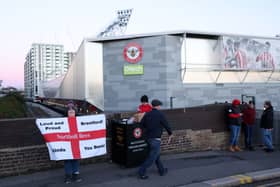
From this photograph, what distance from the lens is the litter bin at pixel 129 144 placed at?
7.51 meters

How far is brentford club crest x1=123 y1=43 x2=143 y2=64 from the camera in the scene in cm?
1856

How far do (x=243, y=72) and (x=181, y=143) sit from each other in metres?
12.1

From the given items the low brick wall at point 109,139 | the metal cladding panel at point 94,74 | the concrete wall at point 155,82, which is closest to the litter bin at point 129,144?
the low brick wall at point 109,139

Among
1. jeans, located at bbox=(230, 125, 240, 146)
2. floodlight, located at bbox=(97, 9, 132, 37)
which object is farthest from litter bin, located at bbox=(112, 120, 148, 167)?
floodlight, located at bbox=(97, 9, 132, 37)

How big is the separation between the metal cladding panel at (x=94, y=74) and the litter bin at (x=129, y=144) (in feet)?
39.1

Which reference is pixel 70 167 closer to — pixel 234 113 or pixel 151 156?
pixel 151 156

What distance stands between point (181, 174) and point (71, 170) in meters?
2.49

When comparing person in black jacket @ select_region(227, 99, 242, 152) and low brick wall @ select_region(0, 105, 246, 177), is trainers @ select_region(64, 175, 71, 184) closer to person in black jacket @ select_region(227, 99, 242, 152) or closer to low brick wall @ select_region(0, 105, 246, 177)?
low brick wall @ select_region(0, 105, 246, 177)

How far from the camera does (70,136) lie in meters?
6.71

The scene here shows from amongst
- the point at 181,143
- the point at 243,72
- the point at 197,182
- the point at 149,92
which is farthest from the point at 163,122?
the point at 243,72

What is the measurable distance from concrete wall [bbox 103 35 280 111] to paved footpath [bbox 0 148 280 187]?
9.41 metres

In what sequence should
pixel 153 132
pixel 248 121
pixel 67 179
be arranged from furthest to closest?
pixel 248 121 < pixel 153 132 < pixel 67 179

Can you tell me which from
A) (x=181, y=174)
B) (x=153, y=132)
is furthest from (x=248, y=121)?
(x=153, y=132)

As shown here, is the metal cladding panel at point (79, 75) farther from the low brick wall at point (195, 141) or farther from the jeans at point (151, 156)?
the jeans at point (151, 156)
